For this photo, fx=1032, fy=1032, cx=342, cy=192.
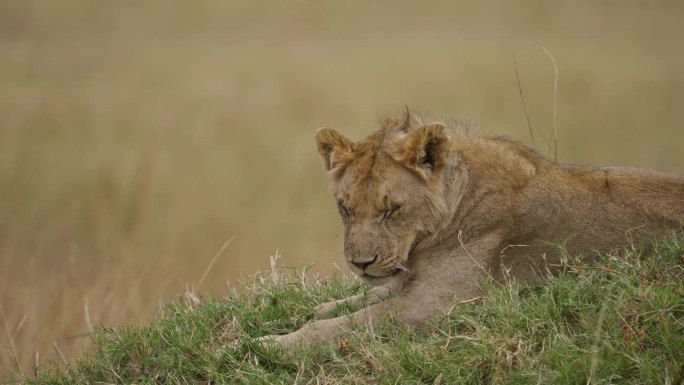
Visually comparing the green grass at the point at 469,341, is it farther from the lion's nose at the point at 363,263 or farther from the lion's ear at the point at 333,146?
the lion's ear at the point at 333,146

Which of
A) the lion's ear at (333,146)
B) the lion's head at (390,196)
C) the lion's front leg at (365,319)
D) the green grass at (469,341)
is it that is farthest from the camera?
the lion's ear at (333,146)

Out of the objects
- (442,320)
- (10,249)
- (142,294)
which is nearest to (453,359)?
(442,320)

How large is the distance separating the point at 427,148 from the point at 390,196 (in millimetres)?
437

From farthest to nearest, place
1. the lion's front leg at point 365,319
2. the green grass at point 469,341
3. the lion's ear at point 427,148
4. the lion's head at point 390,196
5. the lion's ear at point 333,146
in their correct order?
the lion's ear at point 333,146, the lion's ear at point 427,148, the lion's head at point 390,196, the lion's front leg at point 365,319, the green grass at point 469,341

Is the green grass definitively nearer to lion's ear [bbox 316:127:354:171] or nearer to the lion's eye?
the lion's eye

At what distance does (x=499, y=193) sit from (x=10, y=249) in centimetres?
844

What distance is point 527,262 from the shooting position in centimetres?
674

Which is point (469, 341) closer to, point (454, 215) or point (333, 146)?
point (454, 215)

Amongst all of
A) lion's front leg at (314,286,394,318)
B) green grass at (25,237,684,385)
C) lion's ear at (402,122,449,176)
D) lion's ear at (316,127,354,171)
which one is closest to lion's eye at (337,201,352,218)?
lion's ear at (316,127,354,171)

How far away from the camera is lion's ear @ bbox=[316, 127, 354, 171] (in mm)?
6812

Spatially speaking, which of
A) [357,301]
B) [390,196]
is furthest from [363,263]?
[357,301]

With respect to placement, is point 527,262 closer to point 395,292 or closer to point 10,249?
point 395,292

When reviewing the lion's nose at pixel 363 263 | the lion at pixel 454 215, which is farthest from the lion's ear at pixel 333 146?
the lion's nose at pixel 363 263

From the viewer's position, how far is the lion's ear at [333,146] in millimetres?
6812
